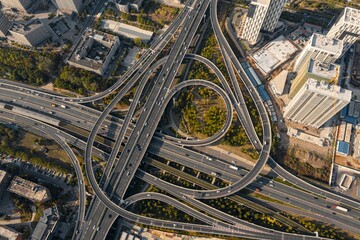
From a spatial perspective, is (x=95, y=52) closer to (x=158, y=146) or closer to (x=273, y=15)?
(x=158, y=146)

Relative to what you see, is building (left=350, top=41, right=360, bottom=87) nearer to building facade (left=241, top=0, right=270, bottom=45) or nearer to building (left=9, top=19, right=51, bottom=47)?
building facade (left=241, top=0, right=270, bottom=45)

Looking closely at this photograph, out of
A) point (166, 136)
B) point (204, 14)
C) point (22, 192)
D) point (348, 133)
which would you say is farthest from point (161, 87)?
point (348, 133)

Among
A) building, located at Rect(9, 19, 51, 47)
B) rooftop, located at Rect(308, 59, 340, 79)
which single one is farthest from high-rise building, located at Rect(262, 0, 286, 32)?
building, located at Rect(9, 19, 51, 47)

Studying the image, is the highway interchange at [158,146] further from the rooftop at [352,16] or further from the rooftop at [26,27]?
the rooftop at [352,16]

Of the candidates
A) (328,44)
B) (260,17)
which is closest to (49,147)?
(260,17)

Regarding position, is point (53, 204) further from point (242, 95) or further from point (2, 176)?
point (242, 95)

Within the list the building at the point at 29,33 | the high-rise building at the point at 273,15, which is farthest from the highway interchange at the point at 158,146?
the building at the point at 29,33

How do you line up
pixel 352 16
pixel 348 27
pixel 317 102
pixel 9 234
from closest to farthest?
pixel 317 102 < pixel 9 234 < pixel 352 16 < pixel 348 27
